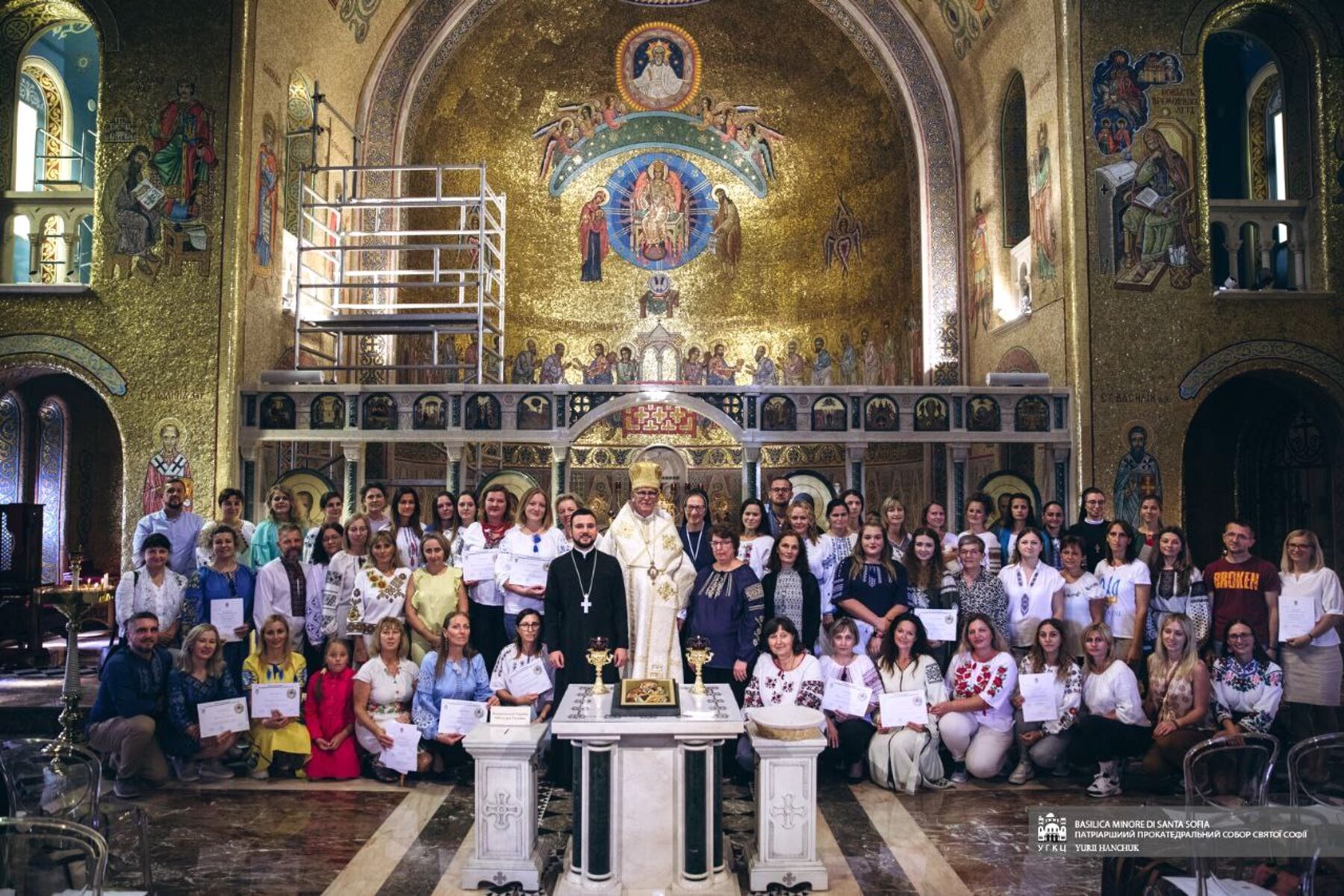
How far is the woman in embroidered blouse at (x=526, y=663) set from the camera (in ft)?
25.9

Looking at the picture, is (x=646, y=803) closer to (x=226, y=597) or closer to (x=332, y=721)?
(x=332, y=721)

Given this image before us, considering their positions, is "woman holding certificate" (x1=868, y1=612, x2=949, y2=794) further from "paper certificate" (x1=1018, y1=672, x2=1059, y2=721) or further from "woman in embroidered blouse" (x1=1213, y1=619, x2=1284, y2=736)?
"woman in embroidered blouse" (x1=1213, y1=619, x2=1284, y2=736)

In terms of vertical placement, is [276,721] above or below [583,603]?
below

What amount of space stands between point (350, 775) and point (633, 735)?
3.46 m

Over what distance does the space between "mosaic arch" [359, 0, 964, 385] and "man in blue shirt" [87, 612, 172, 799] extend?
43.9ft

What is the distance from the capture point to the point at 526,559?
8.84 meters

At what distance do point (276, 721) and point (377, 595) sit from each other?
1.22 m

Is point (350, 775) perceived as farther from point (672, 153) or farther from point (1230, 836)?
point (672, 153)

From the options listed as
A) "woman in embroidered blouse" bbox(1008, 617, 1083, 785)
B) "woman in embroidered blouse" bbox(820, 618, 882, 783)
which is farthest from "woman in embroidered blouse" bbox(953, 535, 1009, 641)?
"woman in embroidered blouse" bbox(820, 618, 882, 783)

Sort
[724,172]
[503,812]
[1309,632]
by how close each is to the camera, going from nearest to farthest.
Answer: [503,812], [1309,632], [724,172]

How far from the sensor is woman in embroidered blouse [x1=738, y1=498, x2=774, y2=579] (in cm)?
913

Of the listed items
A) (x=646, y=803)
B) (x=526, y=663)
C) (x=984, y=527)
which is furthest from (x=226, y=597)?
(x=984, y=527)

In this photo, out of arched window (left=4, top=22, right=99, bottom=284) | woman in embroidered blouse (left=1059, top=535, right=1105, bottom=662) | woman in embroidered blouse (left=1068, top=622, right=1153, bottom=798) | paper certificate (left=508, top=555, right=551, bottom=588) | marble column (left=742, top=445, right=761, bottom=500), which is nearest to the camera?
woman in embroidered blouse (left=1068, top=622, right=1153, bottom=798)

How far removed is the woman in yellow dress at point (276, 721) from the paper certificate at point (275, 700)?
0.11 feet
